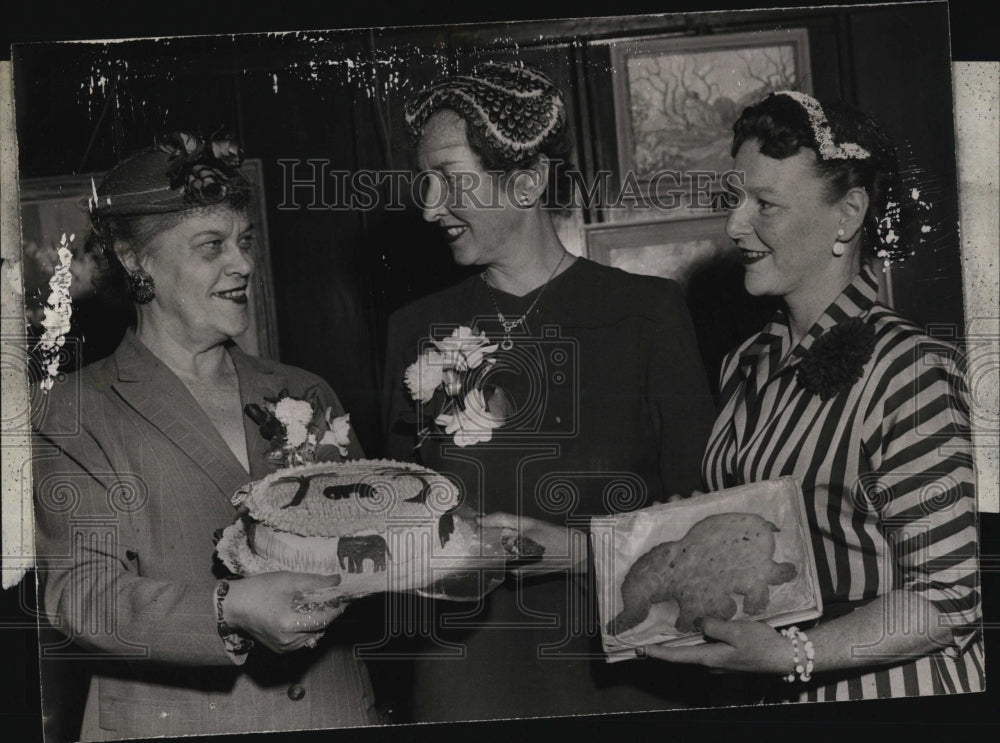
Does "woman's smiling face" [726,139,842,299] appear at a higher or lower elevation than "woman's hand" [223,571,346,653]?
higher

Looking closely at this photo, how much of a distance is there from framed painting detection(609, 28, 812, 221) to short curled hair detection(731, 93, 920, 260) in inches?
1.8

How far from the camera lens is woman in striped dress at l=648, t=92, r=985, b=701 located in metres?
2.58

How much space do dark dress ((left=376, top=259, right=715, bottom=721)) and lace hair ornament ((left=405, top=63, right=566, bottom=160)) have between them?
0.28 meters

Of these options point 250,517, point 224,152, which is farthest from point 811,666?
point 224,152

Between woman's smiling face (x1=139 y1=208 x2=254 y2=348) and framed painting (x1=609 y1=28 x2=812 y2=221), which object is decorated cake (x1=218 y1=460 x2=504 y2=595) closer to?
woman's smiling face (x1=139 y1=208 x2=254 y2=348)

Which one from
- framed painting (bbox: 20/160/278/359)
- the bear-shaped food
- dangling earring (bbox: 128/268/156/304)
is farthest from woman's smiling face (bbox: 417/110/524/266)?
the bear-shaped food

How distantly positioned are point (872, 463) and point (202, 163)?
4.99 feet

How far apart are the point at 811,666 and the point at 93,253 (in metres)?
1.73

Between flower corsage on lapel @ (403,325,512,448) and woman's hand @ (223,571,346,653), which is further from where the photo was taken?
flower corsage on lapel @ (403,325,512,448)

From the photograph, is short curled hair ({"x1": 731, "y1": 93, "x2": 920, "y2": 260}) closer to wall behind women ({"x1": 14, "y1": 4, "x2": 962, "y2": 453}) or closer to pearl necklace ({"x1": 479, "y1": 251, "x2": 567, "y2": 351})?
wall behind women ({"x1": 14, "y1": 4, "x2": 962, "y2": 453})

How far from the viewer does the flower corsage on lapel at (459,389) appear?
2.64m

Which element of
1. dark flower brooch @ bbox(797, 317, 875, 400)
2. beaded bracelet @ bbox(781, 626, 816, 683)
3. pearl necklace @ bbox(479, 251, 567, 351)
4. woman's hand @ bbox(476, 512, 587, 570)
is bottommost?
beaded bracelet @ bbox(781, 626, 816, 683)

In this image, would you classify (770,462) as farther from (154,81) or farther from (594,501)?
(154,81)

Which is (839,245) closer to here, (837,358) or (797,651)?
(837,358)
